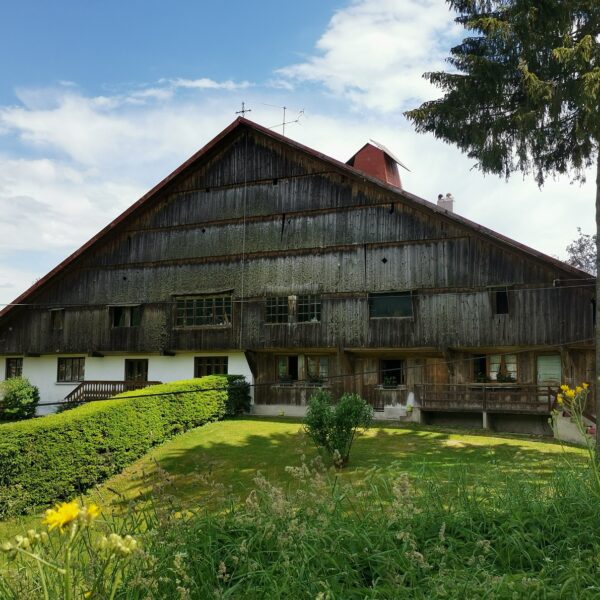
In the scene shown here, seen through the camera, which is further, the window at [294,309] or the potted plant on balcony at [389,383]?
the window at [294,309]

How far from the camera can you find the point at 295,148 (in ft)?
79.8

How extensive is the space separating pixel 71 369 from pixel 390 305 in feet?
58.2

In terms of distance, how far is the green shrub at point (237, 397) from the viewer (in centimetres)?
2328

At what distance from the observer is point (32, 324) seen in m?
29.6

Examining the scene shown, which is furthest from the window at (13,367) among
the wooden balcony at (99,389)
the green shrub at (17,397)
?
the wooden balcony at (99,389)

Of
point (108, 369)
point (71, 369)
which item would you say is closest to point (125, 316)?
point (108, 369)

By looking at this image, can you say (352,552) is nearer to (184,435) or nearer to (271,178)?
(184,435)

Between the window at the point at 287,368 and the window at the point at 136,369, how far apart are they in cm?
709

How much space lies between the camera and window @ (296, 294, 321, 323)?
2345 centimetres

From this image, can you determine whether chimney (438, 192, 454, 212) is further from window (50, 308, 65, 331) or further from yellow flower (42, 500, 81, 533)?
yellow flower (42, 500, 81, 533)

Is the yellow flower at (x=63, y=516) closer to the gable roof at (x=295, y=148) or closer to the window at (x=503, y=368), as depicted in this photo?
the gable roof at (x=295, y=148)

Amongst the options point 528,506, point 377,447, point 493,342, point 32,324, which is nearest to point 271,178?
point 493,342

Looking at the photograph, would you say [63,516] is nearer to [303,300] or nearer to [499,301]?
[499,301]

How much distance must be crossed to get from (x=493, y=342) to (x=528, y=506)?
1613cm
